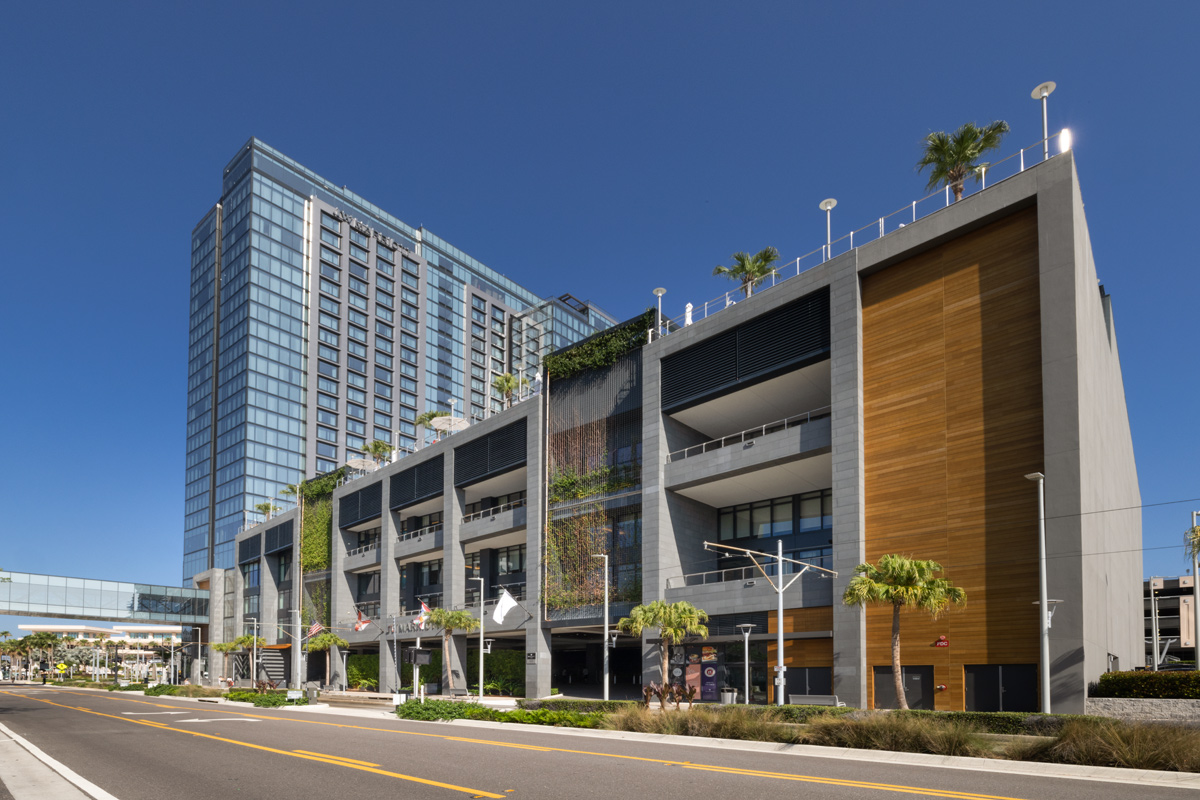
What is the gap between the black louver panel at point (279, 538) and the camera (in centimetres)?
9719

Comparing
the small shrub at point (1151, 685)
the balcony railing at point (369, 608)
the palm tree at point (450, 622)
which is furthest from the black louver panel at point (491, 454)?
the small shrub at point (1151, 685)

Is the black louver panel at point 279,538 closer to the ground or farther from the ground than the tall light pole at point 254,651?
farther from the ground

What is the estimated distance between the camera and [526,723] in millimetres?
33406

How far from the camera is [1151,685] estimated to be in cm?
2958

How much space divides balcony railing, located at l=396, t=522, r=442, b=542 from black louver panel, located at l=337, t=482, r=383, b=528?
3785mm

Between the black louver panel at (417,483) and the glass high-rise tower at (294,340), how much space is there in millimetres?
41027

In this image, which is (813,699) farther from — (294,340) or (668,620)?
(294,340)

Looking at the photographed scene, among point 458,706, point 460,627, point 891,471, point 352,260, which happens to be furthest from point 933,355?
point 352,260

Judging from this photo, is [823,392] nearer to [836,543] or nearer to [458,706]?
[836,543]

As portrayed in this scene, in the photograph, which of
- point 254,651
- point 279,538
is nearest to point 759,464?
point 254,651

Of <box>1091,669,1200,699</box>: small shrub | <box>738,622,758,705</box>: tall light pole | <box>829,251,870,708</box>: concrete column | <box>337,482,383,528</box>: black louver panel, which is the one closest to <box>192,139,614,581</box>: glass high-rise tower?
<box>337,482,383,528</box>: black louver panel

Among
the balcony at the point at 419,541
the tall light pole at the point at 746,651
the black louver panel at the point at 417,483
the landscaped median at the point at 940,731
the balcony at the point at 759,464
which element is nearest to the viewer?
the landscaped median at the point at 940,731

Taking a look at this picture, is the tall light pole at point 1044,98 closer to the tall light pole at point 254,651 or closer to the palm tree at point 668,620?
the palm tree at point 668,620

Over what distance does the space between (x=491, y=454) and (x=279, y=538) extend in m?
44.9
